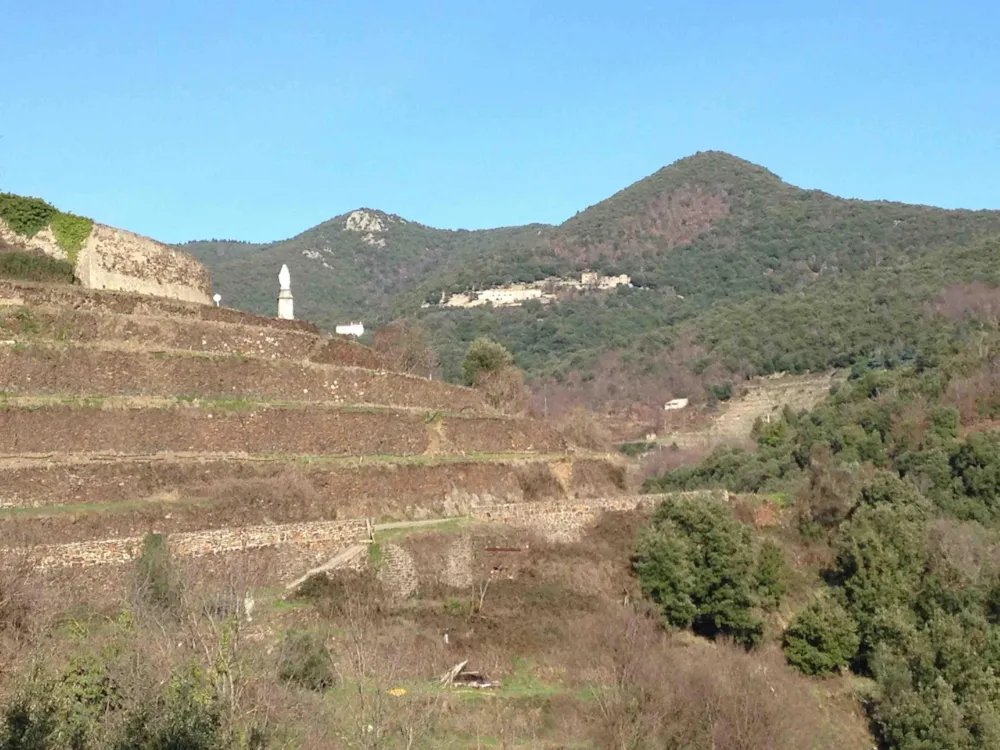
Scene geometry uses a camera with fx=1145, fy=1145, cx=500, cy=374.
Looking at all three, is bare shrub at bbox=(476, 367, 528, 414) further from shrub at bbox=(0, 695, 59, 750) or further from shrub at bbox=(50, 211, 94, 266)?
shrub at bbox=(0, 695, 59, 750)

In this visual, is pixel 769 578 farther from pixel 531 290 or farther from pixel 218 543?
pixel 531 290

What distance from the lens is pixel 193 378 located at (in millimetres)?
28125


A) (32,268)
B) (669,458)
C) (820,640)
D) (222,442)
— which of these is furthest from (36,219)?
(669,458)

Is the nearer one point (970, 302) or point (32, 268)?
point (32, 268)

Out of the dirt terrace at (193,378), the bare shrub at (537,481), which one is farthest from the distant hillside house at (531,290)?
the bare shrub at (537,481)

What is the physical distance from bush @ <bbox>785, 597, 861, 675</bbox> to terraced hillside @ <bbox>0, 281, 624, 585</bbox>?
693 cm

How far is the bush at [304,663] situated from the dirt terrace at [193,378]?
1003cm

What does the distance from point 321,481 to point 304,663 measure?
821 cm

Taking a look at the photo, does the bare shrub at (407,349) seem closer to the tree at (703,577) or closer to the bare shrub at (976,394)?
the tree at (703,577)

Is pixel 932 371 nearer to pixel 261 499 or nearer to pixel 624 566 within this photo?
pixel 624 566

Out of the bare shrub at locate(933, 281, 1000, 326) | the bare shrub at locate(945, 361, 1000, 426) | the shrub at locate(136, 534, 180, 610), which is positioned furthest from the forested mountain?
the shrub at locate(136, 534, 180, 610)

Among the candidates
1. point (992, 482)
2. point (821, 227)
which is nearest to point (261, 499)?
point (992, 482)

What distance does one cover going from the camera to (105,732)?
14.7 m

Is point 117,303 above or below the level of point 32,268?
below
